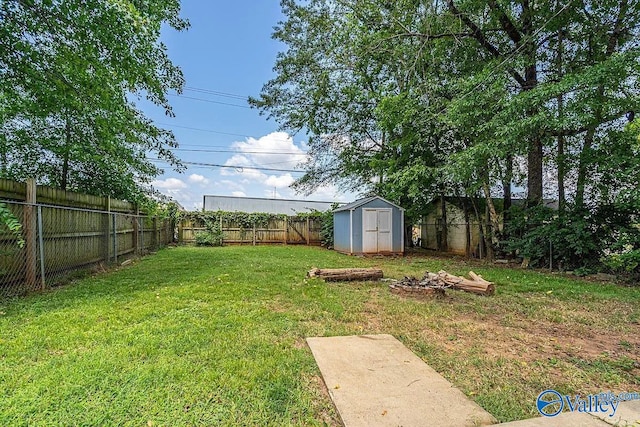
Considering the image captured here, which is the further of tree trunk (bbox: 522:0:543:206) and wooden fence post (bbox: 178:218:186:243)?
wooden fence post (bbox: 178:218:186:243)

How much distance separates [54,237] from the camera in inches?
202

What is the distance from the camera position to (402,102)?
9.45m

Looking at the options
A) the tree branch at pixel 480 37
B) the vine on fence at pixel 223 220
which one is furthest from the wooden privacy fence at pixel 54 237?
the tree branch at pixel 480 37

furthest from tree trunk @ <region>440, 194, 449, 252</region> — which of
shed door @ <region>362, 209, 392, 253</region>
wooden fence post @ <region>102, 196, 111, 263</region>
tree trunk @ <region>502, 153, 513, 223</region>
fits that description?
wooden fence post @ <region>102, 196, 111, 263</region>

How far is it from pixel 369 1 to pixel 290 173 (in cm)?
1211

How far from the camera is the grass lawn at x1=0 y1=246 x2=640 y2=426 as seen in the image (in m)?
1.92

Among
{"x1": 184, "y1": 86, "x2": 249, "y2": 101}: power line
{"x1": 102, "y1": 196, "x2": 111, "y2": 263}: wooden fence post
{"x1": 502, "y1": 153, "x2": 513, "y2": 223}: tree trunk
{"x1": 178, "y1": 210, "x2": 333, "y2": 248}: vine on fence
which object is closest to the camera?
{"x1": 102, "y1": 196, "x2": 111, "y2": 263}: wooden fence post

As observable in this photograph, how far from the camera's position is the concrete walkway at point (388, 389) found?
5.99 feet

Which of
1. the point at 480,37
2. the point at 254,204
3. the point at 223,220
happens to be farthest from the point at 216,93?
the point at 480,37

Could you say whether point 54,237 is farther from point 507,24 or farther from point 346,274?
point 507,24

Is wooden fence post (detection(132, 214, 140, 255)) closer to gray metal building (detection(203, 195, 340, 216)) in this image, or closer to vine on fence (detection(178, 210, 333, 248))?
vine on fence (detection(178, 210, 333, 248))

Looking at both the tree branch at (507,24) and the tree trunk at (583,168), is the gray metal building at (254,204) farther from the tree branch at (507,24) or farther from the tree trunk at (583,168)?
the tree trunk at (583,168)

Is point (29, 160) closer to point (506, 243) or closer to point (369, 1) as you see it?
point (369, 1)

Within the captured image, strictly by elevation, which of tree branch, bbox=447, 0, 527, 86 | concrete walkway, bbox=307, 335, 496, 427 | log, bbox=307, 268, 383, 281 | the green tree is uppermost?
tree branch, bbox=447, 0, 527, 86
